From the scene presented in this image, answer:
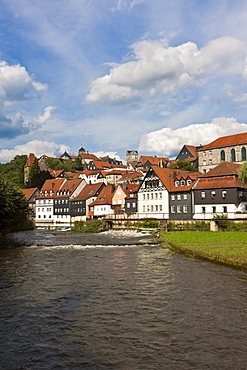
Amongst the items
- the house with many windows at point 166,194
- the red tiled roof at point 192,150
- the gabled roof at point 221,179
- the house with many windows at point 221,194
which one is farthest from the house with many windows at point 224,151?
the house with many windows at point 221,194

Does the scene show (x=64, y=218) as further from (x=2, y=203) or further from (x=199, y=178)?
(x=2, y=203)

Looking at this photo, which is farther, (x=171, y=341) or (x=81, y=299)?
(x=81, y=299)

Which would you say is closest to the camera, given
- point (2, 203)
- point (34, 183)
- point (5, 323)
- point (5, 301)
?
point (5, 323)

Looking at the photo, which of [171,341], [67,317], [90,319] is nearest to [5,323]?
[67,317]

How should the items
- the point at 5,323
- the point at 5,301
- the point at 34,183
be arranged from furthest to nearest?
the point at 34,183 < the point at 5,301 < the point at 5,323

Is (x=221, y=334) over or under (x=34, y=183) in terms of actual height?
under


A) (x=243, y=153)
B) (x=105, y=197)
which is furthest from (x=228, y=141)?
(x=105, y=197)

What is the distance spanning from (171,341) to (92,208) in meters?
74.8

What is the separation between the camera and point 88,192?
8888cm

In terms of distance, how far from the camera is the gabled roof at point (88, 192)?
85787 mm

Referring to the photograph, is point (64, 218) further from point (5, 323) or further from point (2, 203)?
point (5, 323)

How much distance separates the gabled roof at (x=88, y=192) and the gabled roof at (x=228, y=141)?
36550 millimetres

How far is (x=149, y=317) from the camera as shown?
36.6ft

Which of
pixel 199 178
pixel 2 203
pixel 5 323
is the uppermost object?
pixel 199 178
